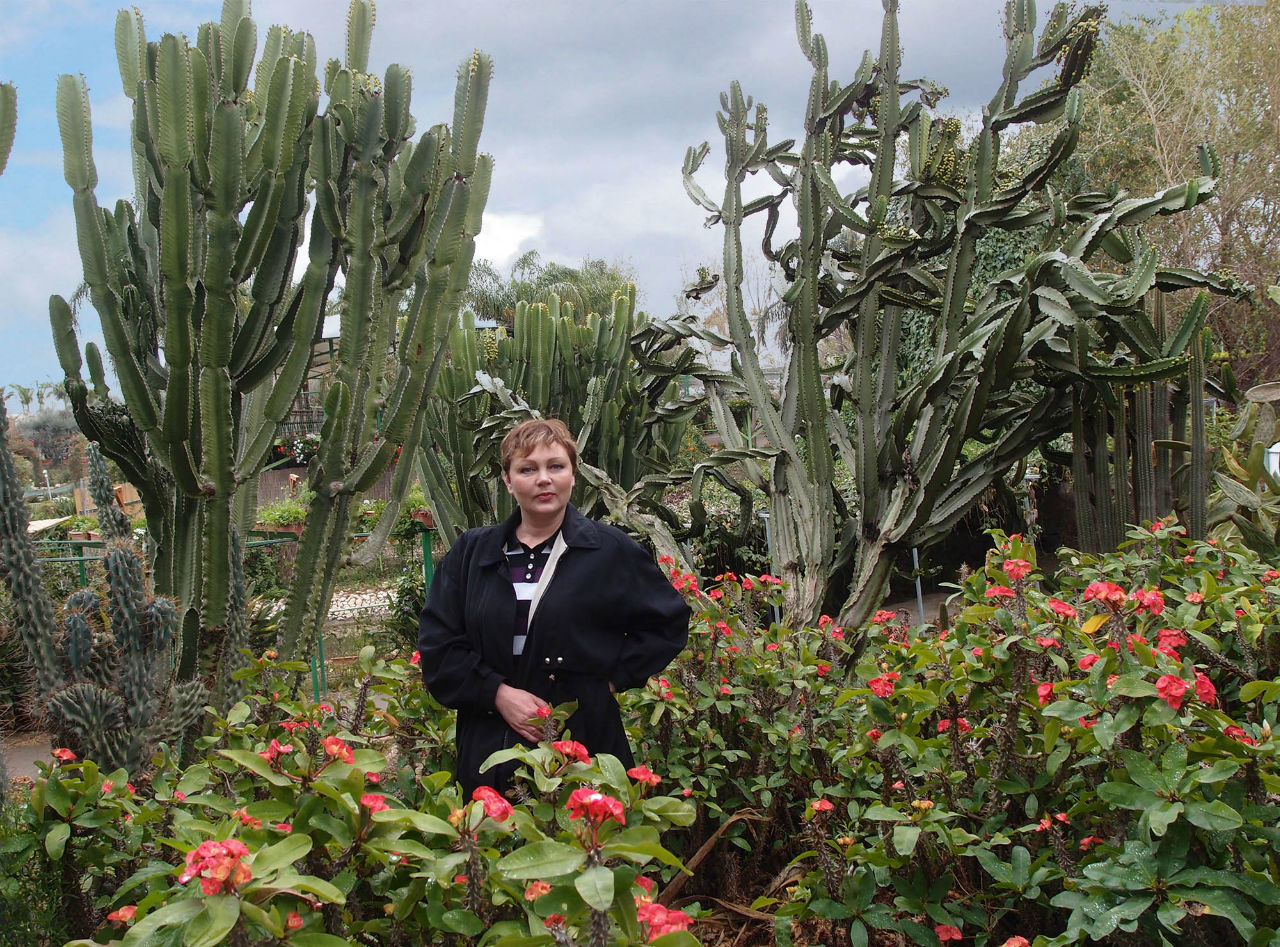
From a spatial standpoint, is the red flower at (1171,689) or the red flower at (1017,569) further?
the red flower at (1017,569)

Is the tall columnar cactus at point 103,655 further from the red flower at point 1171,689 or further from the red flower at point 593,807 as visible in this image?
the red flower at point 1171,689

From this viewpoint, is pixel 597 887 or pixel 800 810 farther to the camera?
pixel 800 810

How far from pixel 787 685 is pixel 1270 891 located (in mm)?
1365

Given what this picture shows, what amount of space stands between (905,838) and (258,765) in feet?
3.42

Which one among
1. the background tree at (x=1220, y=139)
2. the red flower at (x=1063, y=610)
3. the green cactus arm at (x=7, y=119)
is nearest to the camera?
the red flower at (x=1063, y=610)

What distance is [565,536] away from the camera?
88.8 inches

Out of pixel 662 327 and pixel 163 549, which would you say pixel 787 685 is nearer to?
pixel 163 549

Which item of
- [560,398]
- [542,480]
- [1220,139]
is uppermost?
[1220,139]

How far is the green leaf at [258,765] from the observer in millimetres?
1353

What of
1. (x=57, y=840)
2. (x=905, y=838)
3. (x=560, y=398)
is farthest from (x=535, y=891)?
(x=560, y=398)

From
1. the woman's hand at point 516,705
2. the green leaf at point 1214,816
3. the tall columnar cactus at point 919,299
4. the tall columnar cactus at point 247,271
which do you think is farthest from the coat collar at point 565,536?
the tall columnar cactus at point 919,299

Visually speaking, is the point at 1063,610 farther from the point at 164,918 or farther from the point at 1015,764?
the point at 164,918

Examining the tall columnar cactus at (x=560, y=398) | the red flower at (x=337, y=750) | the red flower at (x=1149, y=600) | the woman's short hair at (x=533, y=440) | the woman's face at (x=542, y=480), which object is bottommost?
the red flower at (x=337, y=750)

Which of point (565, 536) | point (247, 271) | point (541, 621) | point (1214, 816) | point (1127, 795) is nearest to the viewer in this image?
point (1214, 816)
